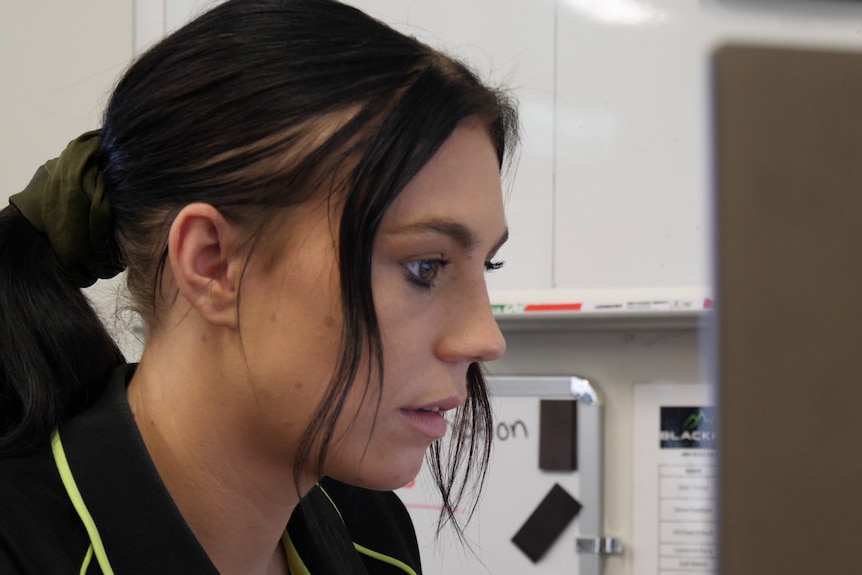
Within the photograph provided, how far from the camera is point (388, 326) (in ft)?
2.46

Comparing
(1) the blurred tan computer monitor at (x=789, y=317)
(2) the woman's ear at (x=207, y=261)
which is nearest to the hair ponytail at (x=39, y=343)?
(2) the woman's ear at (x=207, y=261)

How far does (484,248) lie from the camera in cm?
80

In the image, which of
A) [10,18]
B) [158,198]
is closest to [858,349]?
[158,198]

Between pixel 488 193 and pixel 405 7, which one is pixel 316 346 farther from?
pixel 405 7

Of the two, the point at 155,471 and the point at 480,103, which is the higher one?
the point at 480,103

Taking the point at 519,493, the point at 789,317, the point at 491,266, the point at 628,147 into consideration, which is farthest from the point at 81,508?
the point at 628,147

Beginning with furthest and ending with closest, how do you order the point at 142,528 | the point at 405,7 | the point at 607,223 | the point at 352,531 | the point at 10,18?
the point at 10,18 → the point at 405,7 → the point at 607,223 → the point at 352,531 → the point at 142,528

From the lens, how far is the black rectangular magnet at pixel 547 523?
144 centimetres

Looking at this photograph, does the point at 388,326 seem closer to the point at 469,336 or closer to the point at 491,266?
the point at 469,336

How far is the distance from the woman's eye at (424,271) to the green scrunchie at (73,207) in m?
0.28

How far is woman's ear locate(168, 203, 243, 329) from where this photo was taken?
2.52 feet

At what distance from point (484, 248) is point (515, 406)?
73cm

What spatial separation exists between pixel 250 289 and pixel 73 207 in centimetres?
20

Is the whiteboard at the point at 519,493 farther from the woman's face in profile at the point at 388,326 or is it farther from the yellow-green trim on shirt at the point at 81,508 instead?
the yellow-green trim on shirt at the point at 81,508
